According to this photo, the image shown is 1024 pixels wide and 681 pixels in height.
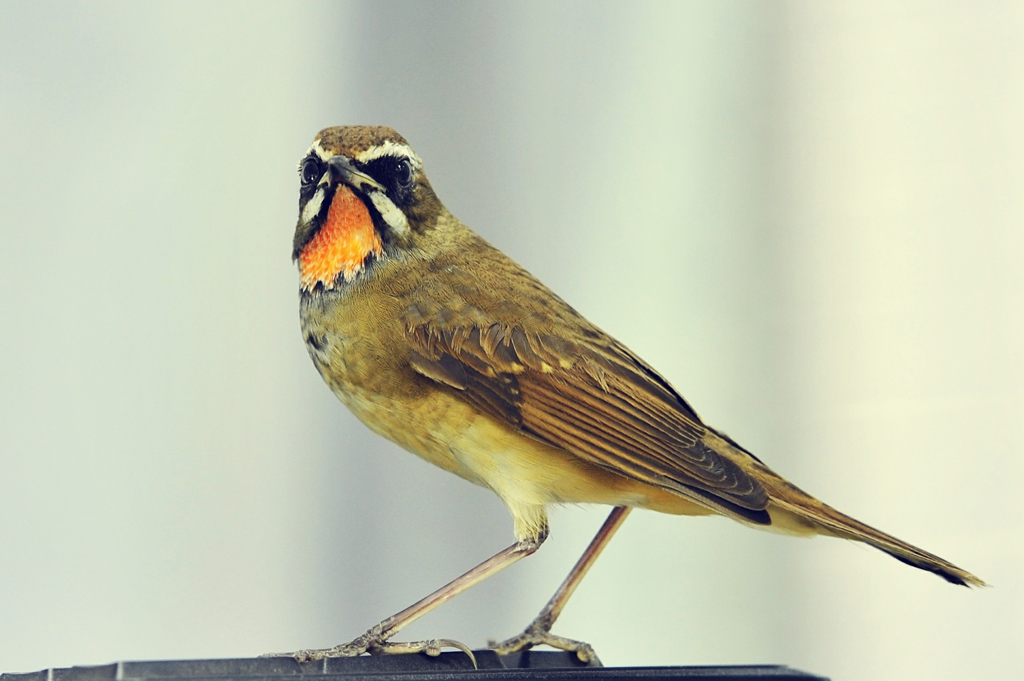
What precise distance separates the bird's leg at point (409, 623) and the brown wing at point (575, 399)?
0.95 feet

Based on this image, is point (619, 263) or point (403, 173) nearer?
point (403, 173)

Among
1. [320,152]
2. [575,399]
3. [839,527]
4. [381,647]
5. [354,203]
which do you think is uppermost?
A: [320,152]

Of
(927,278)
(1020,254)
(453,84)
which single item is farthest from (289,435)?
(1020,254)

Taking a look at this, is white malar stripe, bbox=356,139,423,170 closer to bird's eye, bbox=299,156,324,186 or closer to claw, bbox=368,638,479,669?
bird's eye, bbox=299,156,324,186

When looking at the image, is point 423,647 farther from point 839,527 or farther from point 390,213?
point 390,213

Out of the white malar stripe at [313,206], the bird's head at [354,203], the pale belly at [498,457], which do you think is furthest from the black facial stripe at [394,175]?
the pale belly at [498,457]

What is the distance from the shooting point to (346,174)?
2621 millimetres

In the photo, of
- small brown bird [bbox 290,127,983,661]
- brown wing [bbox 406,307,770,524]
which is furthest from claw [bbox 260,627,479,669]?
brown wing [bbox 406,307,770,524]

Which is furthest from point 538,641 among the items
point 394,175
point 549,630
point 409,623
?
point 394,175

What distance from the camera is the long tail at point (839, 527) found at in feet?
8.03

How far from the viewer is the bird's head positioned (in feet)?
8.71

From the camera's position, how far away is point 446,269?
283 cm

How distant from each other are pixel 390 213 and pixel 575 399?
625 millimetres

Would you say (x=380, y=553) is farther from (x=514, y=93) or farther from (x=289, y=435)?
(x=514, y=93)
